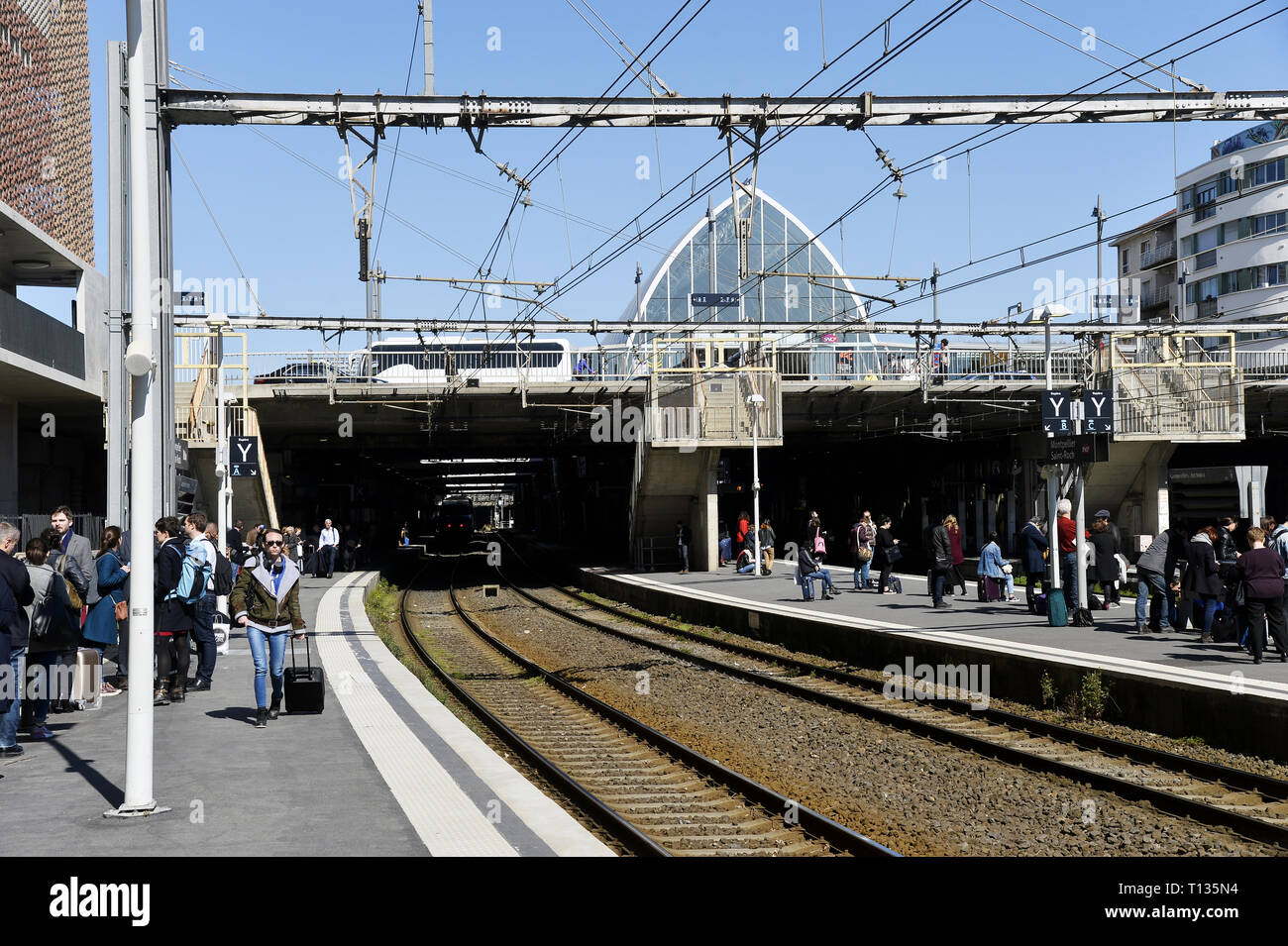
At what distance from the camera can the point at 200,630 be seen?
538 inches

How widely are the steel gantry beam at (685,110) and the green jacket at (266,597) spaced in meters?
8.41

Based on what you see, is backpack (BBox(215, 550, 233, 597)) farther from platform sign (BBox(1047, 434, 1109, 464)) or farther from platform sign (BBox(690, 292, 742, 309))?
platform sign (BBox(690, 292, 742, 309))

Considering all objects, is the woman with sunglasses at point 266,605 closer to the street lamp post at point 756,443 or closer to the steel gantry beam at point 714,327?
the street lamp post at point 756,443

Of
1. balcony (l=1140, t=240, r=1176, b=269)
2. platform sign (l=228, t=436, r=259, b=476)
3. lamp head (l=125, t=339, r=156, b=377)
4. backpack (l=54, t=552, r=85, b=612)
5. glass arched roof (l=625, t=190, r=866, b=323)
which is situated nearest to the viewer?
lamp head (l=125, t=339, r=156, b=377)

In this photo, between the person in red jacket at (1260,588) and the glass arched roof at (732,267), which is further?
the glass arched roof at (732,267)

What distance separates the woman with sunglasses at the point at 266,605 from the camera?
1161 centimetres

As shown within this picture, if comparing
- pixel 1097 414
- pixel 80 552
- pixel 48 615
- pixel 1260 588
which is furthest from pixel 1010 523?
pixel 48 615

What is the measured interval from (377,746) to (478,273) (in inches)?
956

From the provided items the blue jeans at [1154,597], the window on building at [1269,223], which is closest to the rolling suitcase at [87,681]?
the blue jeans at [1154,597]

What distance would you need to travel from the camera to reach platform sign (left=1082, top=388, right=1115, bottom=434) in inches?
758

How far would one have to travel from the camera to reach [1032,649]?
52.3ft

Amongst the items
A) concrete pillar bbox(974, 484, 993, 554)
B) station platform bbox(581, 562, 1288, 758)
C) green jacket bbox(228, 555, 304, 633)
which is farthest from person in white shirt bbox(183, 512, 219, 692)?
concrete pillar bbox(974, 484, 993, 554)

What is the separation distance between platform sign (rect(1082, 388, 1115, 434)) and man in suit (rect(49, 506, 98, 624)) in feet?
46.9
